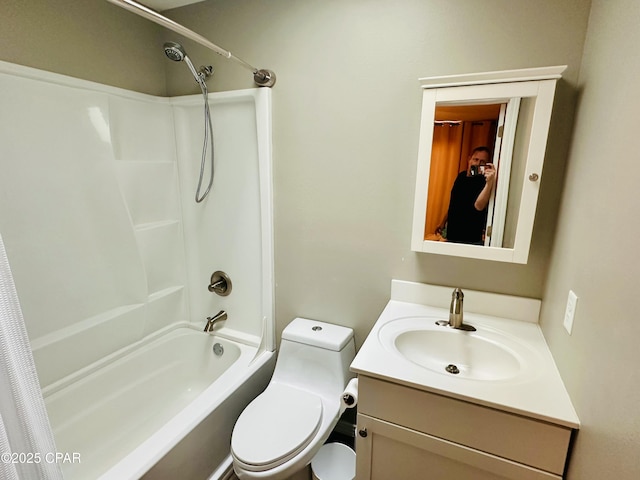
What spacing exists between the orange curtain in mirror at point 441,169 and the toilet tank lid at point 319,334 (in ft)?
2.18

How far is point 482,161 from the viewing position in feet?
4.20

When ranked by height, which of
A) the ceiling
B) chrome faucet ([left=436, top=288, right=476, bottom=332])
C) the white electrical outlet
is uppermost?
the ceiling

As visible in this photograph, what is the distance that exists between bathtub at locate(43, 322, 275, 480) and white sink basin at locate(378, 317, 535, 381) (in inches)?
34.0

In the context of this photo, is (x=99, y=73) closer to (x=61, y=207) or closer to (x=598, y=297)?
(x=61, y=207)

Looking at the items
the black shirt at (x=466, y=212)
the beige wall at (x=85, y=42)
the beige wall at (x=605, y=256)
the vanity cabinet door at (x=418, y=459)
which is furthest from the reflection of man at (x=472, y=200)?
the beige wall at (x=85, y=42)

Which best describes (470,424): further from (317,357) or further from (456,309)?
(317,357)

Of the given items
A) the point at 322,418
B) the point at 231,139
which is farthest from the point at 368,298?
the point at 231,139

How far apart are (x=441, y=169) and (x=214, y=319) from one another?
159 centimetres

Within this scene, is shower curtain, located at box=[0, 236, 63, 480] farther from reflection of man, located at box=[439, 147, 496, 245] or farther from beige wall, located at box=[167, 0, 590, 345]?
reflection of man, located at box=[439, 147, 496, 245]

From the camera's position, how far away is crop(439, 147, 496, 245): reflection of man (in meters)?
1.28

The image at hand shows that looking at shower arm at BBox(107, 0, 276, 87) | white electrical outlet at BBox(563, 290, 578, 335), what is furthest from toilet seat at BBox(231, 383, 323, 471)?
shower arm at BBox(107, 0, 276, 87)

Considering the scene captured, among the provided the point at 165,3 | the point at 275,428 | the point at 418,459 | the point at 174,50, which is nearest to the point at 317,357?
the point at 275,428

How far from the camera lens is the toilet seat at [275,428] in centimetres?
125

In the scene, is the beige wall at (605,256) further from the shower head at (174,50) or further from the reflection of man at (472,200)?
the shower head at (174,50)
